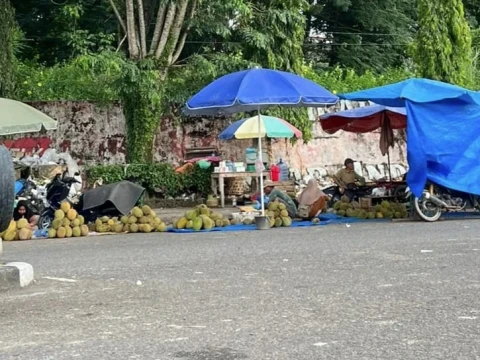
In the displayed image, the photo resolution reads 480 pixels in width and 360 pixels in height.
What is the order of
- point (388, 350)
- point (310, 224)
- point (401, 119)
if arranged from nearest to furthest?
point (388, 350)
point (310, 224)
point (401, 119)

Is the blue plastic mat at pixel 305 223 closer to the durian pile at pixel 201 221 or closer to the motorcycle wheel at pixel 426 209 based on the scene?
the durian pile at pixel 201 221

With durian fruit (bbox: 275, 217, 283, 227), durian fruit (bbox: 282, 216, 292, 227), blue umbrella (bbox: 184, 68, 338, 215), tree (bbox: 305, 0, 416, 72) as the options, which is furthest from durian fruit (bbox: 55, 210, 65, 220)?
tree (bbox: 305, 0, 416, 72)

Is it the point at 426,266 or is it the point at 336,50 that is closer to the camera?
the point at 426,266

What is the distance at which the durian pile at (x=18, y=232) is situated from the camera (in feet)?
42.3

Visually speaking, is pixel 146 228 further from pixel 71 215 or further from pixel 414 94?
pixel 414 94

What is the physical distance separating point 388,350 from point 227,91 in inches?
329

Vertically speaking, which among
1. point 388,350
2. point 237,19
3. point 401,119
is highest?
point 237,19

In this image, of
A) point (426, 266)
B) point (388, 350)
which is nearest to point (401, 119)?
point (426, 266)

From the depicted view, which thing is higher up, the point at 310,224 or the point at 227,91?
the point at 227,91

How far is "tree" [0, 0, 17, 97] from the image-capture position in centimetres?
1941

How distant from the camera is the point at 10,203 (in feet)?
23.4

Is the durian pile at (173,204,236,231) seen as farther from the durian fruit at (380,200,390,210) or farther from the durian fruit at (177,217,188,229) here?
the durian fruit at (380,200,390,210)

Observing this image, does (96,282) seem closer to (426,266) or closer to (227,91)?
(426,266)

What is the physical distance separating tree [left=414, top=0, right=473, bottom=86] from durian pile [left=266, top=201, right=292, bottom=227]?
342 inches
